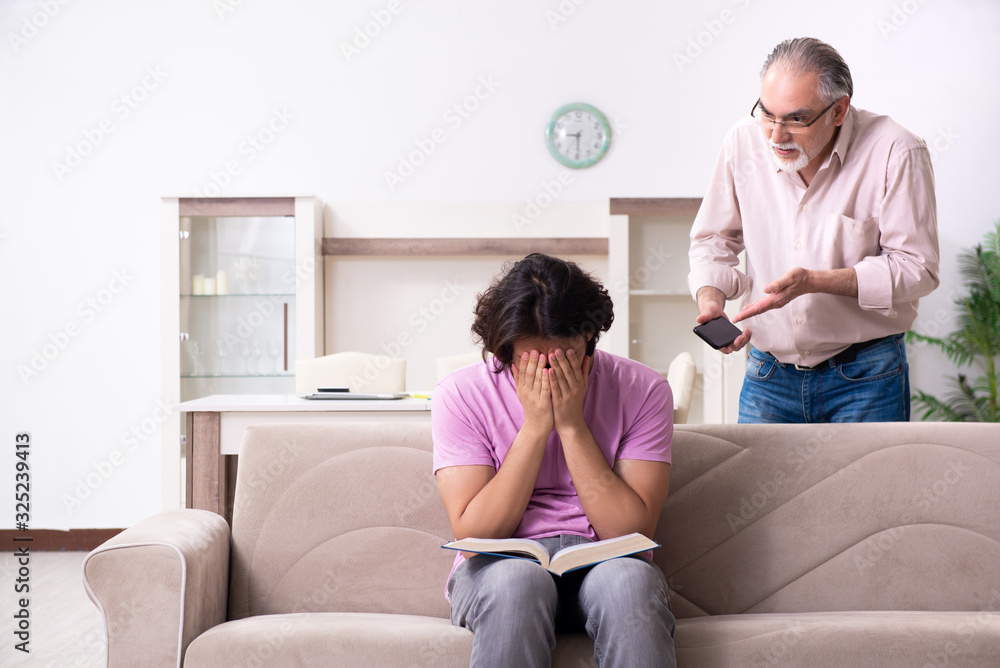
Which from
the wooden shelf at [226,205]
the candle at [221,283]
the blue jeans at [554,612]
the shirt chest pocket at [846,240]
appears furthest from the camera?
the candle at [221,283]

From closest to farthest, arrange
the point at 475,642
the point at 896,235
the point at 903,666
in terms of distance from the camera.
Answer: the point at 475,642
the point at 903,666
the point at 896,235

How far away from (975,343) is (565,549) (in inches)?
130

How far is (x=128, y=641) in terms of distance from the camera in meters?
1.38

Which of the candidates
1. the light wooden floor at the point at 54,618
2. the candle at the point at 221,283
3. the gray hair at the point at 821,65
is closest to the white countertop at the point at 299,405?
the light wooden floor at the point at 54,618

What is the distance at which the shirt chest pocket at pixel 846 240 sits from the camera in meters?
1.67

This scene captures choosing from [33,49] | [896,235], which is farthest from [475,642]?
[33,49]

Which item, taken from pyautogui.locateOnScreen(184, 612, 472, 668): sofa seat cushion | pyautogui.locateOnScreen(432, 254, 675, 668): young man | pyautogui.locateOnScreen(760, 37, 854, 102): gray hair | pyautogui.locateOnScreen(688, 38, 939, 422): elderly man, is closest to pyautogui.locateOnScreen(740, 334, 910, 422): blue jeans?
pyautogui.locateOnScreen(688, 38, 939, 422): elderly man

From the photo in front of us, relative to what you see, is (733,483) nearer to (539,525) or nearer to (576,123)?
(539,525)

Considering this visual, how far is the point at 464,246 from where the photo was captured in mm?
3857

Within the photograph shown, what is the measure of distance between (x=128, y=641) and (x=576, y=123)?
125 inches

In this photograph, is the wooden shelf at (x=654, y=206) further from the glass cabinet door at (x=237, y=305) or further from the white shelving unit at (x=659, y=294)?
the glass cabinet door at (x=237, y=305)

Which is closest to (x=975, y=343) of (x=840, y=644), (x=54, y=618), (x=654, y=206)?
(x=654, y=206)

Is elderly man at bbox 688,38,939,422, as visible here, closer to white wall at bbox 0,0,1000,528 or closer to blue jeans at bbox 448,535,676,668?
blue jeans at bbox 448,535,676,668

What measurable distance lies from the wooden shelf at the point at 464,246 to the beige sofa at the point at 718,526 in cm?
217
